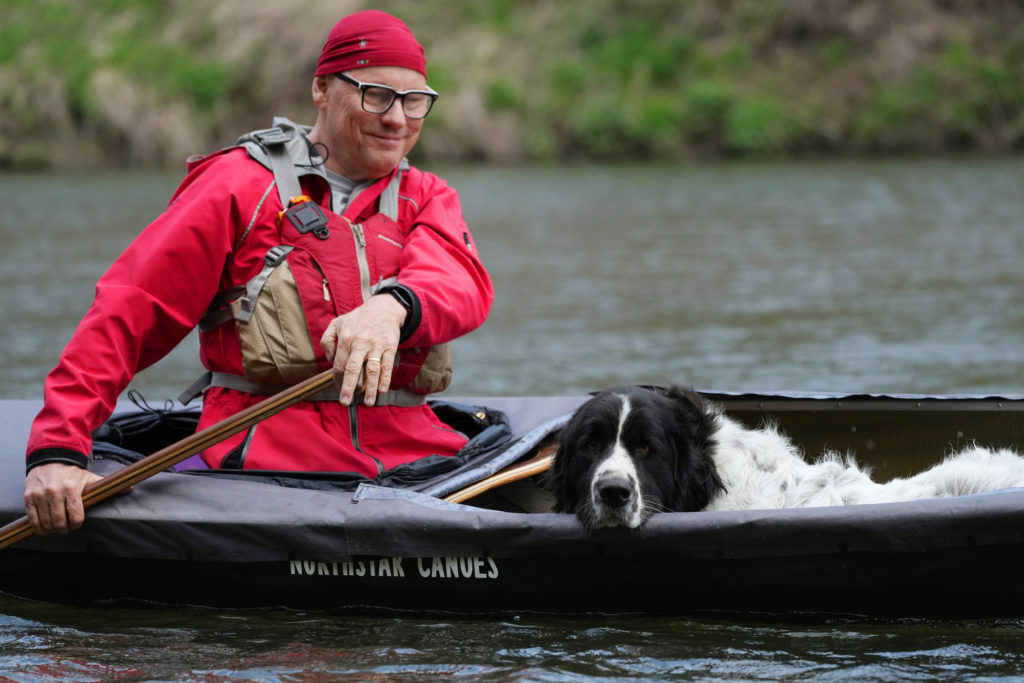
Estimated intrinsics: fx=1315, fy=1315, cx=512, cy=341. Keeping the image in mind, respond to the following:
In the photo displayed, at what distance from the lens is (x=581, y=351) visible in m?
11.5

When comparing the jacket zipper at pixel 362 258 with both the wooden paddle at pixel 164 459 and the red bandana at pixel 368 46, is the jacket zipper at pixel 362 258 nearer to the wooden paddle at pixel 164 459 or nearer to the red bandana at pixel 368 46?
the wooden paddle at pixel 164 459

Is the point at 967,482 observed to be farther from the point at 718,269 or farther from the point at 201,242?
the point at 718,269

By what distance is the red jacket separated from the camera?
14.1 ft

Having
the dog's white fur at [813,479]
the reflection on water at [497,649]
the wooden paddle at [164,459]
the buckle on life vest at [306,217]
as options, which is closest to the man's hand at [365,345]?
the wooden paddle at [164,459]

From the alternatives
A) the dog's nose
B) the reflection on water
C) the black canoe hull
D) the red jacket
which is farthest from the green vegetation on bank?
the dog's nose

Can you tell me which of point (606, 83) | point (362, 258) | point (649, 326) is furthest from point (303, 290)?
point (606, 83)

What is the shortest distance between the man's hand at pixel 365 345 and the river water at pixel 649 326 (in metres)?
0.94

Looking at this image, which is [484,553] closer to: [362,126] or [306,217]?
[306,217]

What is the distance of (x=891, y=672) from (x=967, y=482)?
71cm

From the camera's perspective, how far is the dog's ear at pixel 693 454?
14.2 feet

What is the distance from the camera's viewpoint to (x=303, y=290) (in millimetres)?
4527

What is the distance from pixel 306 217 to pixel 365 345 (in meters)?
0.68

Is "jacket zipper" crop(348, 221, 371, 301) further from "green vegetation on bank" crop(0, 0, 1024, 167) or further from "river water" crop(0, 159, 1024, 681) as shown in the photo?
"green vegetation on bank" crop(0, 0, 1024, 167)

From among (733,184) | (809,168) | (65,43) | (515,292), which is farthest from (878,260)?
(65,43)
